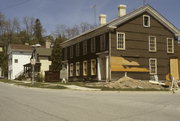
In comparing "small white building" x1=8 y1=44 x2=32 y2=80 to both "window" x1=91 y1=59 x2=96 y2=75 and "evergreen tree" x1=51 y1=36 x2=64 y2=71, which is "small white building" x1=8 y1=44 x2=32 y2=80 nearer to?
"evergreen tree" x1=51 y1=36 x2=64 y2=71

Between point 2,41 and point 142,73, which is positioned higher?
point 2,41

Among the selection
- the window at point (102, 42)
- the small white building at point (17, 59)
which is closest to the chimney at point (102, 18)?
the window at point (102, 42)

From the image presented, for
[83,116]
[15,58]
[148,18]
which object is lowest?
[83,116]

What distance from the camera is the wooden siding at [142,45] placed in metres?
28.0

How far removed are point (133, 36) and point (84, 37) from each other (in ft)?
24.1

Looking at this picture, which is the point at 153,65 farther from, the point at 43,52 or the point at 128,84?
the point at 43,52

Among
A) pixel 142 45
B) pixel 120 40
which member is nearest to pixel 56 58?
pixel 120 40

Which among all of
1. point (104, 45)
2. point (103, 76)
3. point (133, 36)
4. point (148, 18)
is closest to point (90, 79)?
point (103, 76)

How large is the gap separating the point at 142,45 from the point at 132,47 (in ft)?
4.94

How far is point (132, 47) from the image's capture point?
28594mm

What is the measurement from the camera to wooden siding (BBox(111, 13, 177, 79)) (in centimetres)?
2795

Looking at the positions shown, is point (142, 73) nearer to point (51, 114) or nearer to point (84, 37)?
point (84, 37)

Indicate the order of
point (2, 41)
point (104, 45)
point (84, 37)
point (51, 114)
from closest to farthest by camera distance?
point (51, 114) → point (104, 45) → point (84, 37) → point (2, 41)

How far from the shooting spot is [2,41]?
272 feet
